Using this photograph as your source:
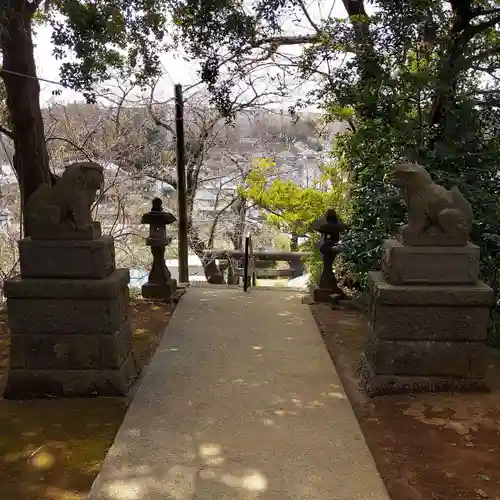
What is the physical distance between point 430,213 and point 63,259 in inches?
104

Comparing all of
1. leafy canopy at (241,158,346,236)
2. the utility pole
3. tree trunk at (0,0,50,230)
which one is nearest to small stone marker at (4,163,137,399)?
tree trunk at (0,0,50,230)

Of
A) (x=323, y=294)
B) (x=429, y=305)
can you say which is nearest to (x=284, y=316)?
(x=323, y=294)

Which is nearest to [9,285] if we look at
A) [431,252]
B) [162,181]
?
[431,252]

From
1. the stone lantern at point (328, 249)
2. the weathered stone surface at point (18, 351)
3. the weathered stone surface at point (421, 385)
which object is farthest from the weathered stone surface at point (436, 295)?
the stone lantern at point (328, 249)

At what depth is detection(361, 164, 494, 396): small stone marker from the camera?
3.58 meters

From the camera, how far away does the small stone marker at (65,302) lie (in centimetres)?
352

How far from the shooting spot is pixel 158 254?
6.43 m

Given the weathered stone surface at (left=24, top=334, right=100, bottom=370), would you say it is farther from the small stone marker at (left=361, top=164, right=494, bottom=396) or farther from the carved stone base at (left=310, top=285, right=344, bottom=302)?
the carved stone base at (left=310, top=285, right=344, bottom=302)

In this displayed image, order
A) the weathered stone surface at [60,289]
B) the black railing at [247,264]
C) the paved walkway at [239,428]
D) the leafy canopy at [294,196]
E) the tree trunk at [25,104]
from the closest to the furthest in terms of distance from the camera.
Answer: the paved walkway at [239,428]
the weathered stone surface at [60,289]
the tree trunk at [25,104]
the black railing at [247,264]
the leafy canopy at [294,196]

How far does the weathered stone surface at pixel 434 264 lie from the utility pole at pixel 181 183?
5071 mm

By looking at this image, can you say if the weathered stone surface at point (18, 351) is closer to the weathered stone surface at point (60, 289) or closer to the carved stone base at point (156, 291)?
the weathered stone surface at point (60, 289)

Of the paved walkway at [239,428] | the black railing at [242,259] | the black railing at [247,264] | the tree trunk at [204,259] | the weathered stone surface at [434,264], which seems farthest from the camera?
the tree trunk at [204,259]

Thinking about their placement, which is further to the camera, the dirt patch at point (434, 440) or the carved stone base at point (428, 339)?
the carved stone base at point (428, 339)

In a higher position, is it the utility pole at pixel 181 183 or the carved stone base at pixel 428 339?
the utility pole at pixel 181 183
